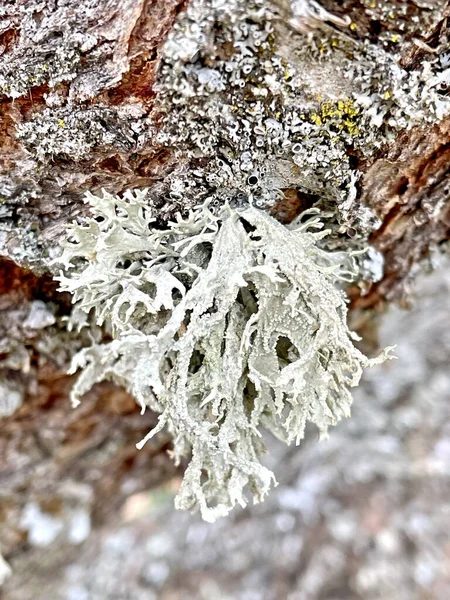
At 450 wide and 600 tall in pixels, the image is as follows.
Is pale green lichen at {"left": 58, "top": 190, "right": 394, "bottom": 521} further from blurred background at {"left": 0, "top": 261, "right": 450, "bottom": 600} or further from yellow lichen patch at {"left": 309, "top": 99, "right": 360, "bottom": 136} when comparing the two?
blurred background at {"left": 0, "top": 261, "right": 450, "bottom": 600}

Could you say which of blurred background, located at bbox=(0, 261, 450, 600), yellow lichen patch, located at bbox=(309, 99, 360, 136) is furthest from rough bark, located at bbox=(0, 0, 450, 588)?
blurred background, located at bbox=(0, 261, 450, 600)

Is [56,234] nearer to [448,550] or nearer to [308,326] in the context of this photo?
[308,326]

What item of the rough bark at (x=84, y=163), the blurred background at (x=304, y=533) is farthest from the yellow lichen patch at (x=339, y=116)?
the blurred background at (x=304, y=533)

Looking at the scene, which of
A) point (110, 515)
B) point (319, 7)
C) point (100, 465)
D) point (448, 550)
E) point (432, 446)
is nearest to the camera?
point (319, 7)

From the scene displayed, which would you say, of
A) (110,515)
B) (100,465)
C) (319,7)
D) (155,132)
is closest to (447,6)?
(319,7)

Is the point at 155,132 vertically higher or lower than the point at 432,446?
higher

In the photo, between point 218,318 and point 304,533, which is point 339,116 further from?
point 304,533

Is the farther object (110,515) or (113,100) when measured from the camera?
(110,515)
